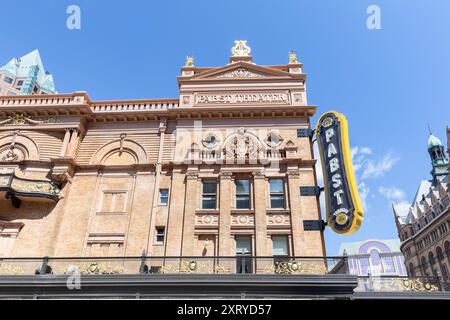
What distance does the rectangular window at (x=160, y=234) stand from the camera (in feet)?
55.8

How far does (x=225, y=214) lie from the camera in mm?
17266

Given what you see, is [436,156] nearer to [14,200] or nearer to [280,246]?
[280,246]

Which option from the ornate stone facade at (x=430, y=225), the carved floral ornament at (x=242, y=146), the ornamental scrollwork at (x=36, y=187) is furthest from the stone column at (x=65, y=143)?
the ornate stone facade at (x=430, y=225)

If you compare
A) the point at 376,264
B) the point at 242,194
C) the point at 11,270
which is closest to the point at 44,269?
the point at 11,270

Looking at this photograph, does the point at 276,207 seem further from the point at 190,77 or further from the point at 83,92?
the point at 83,92

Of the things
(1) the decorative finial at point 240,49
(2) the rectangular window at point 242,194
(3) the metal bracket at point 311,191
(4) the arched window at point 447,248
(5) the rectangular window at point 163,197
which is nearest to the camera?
(3) the metal bracket at point 311,191

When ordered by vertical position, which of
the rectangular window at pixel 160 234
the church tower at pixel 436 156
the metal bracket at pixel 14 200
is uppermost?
the church tower at pixel 436 156

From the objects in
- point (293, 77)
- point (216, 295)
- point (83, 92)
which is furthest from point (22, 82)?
point (216, 295)

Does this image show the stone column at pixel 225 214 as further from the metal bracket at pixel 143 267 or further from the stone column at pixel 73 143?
the stone column at pixel 73 143

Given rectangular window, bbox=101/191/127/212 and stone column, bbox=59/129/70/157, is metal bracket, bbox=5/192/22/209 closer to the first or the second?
stone column, bbox=59/129/70/157

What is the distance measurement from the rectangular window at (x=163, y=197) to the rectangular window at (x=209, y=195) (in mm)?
2147

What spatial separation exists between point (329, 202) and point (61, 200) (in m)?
14.8

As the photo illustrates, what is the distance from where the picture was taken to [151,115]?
2061 centimetres
